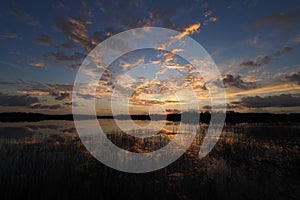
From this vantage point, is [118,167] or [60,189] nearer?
[60,189]

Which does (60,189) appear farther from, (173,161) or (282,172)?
(282,172)

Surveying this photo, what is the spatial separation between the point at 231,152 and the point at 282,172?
440 cm

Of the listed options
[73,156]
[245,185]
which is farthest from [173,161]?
[73,156]

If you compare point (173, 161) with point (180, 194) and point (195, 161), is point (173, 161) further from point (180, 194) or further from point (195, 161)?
point (180, 194)

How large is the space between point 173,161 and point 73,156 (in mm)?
6335

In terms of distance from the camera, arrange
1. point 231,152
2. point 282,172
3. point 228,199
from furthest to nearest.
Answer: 1. point 231,152
2. point 282,172
3. point 228,199

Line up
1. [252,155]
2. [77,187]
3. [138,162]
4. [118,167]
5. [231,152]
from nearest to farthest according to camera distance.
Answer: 1. [77,187]
2. [118,167]
3. [138,162]
4. [252,155]
5. [231,152]

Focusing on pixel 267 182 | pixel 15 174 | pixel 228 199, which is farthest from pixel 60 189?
pixel 267 182

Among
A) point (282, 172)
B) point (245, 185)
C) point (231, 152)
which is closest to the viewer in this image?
point (245, 185)

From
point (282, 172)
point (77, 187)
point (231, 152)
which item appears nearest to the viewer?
point (77, 187)

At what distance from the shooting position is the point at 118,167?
9688 mm

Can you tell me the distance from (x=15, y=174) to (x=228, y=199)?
8.95 meters

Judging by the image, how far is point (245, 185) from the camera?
7543mm

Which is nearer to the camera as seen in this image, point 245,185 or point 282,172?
point 245,185
